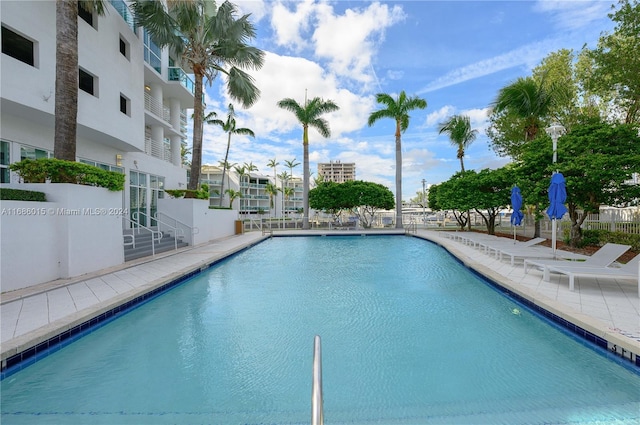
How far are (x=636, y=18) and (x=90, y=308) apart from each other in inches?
765

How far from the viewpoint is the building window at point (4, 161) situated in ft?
27.1

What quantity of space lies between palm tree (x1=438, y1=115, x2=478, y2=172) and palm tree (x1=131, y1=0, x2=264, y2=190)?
15.5 meters

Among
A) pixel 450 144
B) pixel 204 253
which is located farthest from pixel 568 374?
pixel 450 144

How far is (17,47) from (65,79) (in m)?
1.98

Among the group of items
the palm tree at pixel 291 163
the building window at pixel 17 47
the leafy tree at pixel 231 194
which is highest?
the palm tree at pixel 291 163

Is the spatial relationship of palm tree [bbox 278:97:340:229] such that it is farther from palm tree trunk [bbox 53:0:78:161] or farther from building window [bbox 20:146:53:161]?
palm tree trunk [bbox 53:0:78:161]

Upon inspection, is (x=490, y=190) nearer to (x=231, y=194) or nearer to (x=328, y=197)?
(x=328, y=197)

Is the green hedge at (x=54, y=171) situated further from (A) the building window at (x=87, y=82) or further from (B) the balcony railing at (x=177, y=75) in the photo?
(B) the balcony railing at (x=177, y=75)

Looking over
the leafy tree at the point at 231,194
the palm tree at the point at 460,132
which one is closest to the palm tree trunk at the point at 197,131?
the palm tree at the point at 460,132

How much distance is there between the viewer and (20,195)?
19.4ft

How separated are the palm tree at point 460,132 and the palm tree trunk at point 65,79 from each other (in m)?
22.6

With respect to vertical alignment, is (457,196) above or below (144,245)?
above

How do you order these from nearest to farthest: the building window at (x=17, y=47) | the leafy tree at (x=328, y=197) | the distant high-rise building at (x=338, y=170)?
the building window at (x=17, y=47)
the leafy tree at (x=328, y=197)
the distant high-rise building at (x=338, y=170)

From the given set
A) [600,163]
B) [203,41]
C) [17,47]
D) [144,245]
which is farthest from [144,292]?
[600,163]
